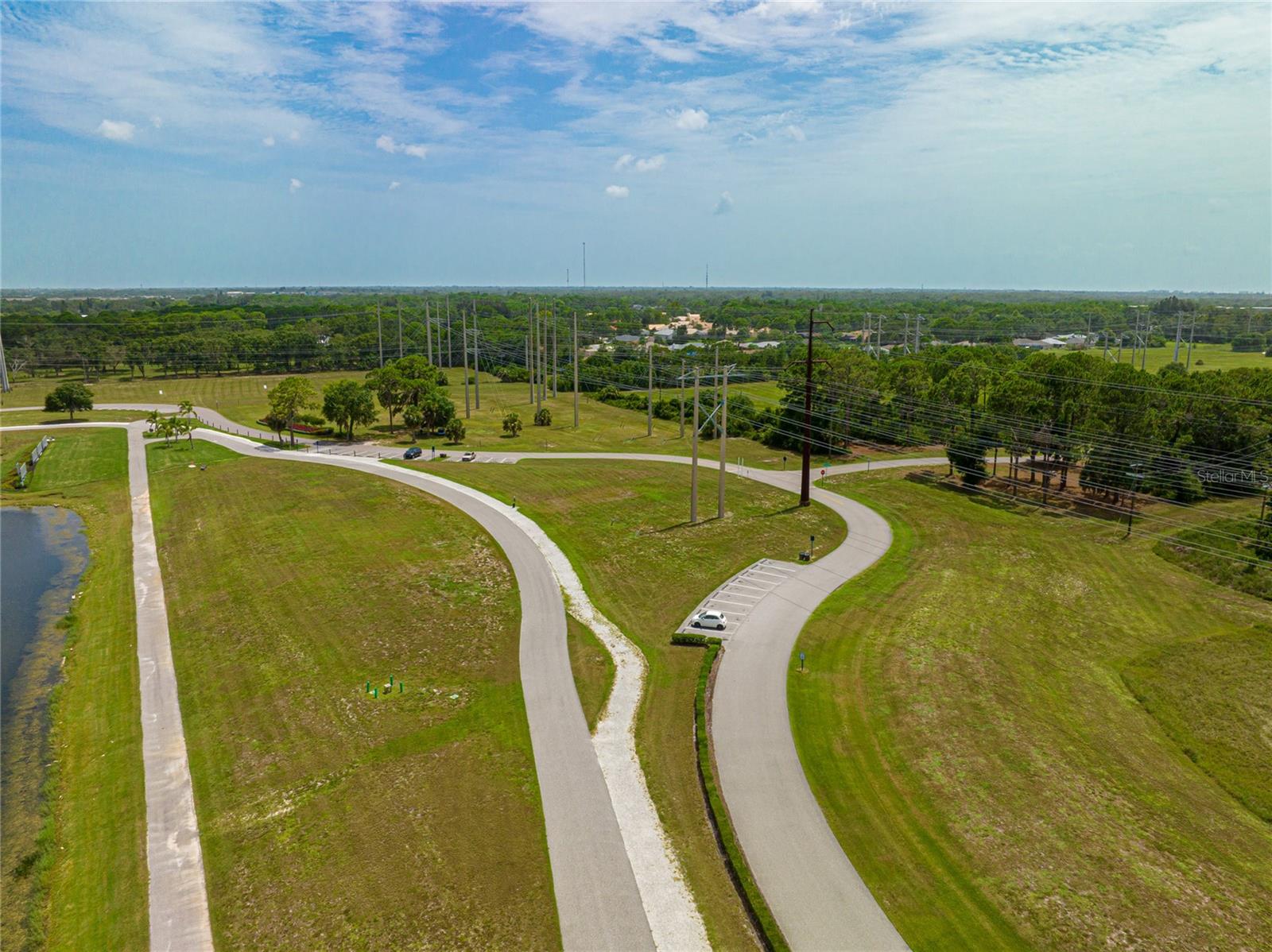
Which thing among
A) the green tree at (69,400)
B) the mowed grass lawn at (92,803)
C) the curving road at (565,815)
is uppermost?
the green tree at (69,400)

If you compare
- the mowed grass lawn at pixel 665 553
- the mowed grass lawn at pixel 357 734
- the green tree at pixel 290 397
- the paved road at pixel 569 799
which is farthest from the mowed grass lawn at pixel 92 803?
the green tree at pixel 290 397

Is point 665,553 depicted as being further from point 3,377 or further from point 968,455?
point 3,377

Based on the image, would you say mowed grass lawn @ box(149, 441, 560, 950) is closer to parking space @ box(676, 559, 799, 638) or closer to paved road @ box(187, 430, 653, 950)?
paved road @ box(187, 430, 653, 950)

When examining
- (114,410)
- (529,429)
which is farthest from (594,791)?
(114,410)

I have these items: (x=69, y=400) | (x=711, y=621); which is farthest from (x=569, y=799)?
(x=69, y=400)

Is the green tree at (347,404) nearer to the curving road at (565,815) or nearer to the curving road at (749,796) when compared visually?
the curving road at (565,815)

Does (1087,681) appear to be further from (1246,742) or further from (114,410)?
(114,410)

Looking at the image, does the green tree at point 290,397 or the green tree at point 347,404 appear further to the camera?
the green tree at point 347,404
